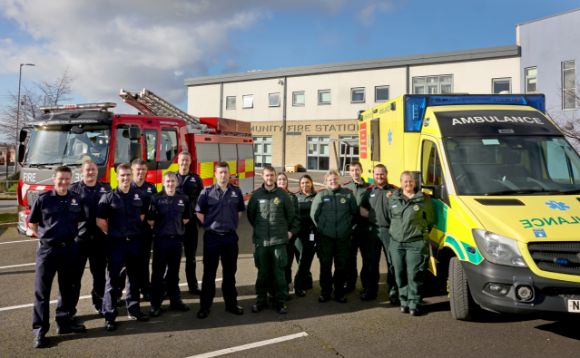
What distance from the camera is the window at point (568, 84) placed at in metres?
17.6

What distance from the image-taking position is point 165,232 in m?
5.50

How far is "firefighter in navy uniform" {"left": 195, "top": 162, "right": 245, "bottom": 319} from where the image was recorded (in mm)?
5477

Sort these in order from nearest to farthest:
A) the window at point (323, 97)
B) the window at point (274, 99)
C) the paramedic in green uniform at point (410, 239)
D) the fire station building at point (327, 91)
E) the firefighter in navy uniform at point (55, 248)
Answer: the firefighter in navy uniform at point (55, 248) < the paramedic in green uniform at point (410, 239) < the fire station building at point (327, 91) < the window at point (323, 97) < the window at point (274, 99)

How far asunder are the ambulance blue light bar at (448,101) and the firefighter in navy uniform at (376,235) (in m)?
0.94

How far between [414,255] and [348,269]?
1.16 m

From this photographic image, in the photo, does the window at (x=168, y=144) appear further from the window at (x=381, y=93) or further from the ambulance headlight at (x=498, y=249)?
the window at (x=381, y=93)

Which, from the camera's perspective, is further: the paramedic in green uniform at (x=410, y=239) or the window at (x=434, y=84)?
the window at (x=434, y=84)

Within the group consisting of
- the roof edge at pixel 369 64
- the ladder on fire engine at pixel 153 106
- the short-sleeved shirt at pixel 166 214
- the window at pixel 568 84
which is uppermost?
the roof edge at pixel 369 64

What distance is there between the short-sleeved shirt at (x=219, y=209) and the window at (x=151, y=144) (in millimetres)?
3653

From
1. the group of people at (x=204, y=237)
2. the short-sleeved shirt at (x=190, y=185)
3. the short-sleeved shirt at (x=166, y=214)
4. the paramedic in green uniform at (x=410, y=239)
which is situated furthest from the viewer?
the short-sleeved shirt at (x=190, y=185)

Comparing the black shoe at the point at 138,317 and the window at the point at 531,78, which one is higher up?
the window at the point at 531,78

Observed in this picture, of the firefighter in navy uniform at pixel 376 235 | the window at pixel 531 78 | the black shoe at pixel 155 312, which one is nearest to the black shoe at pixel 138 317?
the black shoe at pixel 155 312

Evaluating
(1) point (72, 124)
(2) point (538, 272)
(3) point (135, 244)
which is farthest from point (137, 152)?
(2) point (538, 272)

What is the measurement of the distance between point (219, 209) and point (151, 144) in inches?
158
